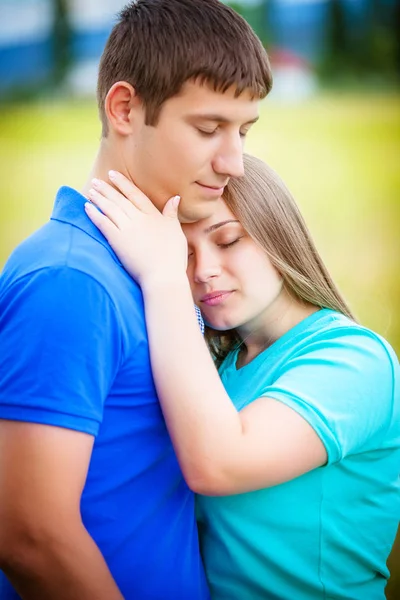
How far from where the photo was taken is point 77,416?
1.10 m

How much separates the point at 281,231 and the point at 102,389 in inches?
27.9

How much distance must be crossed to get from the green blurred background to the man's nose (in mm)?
3718

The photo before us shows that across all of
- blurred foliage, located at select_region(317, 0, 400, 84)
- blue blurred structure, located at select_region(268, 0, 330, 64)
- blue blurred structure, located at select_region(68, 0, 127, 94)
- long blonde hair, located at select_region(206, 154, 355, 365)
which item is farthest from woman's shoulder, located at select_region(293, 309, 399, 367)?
blurred foliage, located at select_region(317, 0, 400, 84)

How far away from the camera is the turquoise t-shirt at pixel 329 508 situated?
138 centimetres

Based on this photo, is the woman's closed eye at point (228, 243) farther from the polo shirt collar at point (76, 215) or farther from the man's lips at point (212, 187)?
the polo shirt collar at point (76, 215)

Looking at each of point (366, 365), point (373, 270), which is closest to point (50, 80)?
point (373, 270)

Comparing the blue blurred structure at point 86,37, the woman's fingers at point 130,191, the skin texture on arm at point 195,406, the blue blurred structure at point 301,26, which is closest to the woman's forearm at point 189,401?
the skin texture on arm at point 195,406

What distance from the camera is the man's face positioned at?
1.30 meters

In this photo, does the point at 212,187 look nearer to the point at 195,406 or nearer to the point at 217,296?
the point at 217,296

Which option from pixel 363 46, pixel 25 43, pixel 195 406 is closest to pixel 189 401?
pixel 195 406

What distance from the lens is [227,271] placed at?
1619 millimetres

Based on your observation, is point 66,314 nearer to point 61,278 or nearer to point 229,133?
point 61,278

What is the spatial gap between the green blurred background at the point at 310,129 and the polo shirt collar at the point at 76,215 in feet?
12.6

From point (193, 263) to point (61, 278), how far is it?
540mm
